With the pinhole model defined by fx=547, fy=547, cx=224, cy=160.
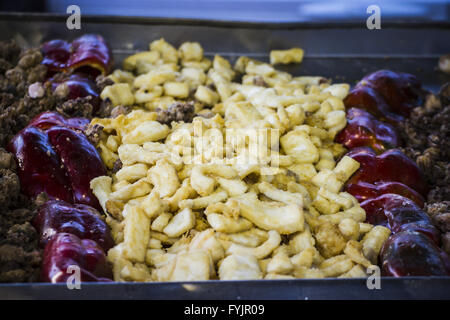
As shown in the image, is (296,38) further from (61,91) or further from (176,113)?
(61,91)

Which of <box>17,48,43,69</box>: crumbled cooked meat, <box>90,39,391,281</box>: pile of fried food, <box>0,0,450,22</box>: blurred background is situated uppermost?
<box>0,0,450,22</box>: blurred background

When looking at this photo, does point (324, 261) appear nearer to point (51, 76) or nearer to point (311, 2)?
point (51, 76)

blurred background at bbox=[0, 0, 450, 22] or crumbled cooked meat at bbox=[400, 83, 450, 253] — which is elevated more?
blurred background at bbox=[0, 0, 450, 22]

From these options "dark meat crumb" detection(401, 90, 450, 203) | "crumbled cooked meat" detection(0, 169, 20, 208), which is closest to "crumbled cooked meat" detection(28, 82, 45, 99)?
"crumbled cooked meat" detection(0, 169, 20, 208)

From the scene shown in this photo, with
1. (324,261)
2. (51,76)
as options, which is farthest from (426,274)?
(51,76)

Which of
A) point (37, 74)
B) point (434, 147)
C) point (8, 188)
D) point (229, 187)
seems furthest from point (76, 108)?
point (434, 147)

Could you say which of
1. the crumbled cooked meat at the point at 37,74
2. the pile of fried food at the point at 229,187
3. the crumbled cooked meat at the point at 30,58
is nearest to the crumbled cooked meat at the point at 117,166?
the pile of fried food at the point at 229,187

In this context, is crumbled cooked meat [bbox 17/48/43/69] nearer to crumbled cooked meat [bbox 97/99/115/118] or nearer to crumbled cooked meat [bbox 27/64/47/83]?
crumbled cooked meat [bbox 27/64/47/83]
